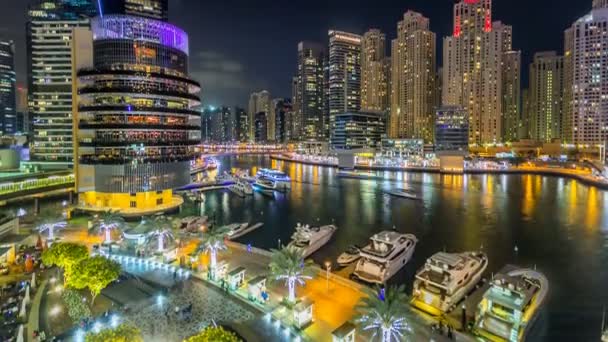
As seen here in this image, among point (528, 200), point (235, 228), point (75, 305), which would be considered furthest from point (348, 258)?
point (528, 200)

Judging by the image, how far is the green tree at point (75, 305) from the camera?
903 inches

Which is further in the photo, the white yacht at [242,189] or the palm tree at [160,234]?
the white yacht at [242,189]

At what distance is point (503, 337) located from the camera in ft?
77.4

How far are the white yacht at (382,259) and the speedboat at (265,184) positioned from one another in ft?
183

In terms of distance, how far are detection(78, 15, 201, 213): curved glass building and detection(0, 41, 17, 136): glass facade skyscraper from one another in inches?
6541

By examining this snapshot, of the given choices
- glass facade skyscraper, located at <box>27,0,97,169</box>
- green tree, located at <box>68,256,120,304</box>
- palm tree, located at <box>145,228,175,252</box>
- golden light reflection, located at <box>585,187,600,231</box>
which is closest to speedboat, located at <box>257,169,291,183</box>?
palm tree, located at <box>145,228,175,252</box>

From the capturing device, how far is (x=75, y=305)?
80.0 feet

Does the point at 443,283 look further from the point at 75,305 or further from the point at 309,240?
the point at 75,305

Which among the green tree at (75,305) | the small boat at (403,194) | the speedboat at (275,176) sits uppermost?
the speedboat at (275,176)

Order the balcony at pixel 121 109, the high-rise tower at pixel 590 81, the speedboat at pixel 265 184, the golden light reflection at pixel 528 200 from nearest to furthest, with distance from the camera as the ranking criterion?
the balcony at pixel 121 109, the golden light reflection at pixel 528 200, the speedboat at pixel 265 184, the high-rise tower at pixel 590 81

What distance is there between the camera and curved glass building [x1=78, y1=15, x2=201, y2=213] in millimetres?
60281

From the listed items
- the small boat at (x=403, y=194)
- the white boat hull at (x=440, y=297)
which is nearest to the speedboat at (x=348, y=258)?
the white boat hull at (x=440, y=297)

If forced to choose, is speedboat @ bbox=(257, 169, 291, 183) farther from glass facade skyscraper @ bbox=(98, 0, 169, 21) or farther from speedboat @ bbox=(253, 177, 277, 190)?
glass facade skyscraper @ bbox=(98, 0, 169, 21)

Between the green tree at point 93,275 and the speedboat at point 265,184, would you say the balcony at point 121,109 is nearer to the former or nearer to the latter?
the speedboat at point 265,184
